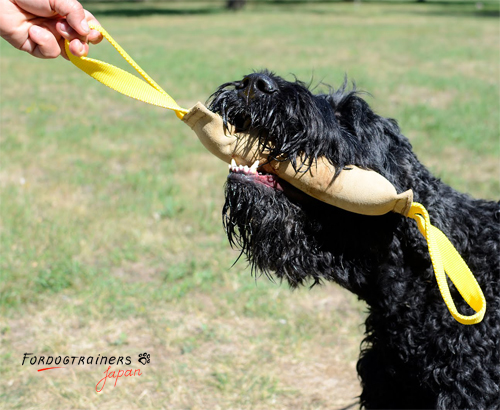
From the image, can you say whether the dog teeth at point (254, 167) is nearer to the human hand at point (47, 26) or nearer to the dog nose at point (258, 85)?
the dog nose at point (258, 85)

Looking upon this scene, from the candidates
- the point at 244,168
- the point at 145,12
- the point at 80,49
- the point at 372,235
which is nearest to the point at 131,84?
the point at 80,49

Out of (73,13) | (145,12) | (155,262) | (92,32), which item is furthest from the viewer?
(145,12)

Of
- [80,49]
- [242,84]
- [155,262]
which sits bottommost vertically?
[155,262]

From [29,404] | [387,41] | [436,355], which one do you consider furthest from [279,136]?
[387,41]

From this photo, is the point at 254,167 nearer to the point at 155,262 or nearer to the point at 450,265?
the point at 450,265

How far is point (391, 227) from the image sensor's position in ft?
8.05

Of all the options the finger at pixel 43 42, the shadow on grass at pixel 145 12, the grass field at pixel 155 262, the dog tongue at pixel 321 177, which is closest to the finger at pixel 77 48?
the finger at pixel 43 42

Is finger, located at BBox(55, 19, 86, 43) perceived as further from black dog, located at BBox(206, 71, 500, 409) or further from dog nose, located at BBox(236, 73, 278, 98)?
dog nose, located at BBox(236, 73, 278, 98)

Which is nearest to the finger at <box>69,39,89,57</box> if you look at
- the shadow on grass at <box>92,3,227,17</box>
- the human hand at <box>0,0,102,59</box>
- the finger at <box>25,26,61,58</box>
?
the human hand at <box>0,0,102,59</box>

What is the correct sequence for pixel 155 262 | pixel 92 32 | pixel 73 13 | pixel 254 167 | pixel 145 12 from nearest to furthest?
pixel 254 167, pixel 73 13, pixel 92 32, pixel 155 262, pixel 145 12

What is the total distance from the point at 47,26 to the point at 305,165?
1.38 m

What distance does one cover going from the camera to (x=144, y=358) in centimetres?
375

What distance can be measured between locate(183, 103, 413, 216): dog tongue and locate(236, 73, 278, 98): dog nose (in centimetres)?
17

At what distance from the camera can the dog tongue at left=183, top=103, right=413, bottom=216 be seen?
222 centimetres
